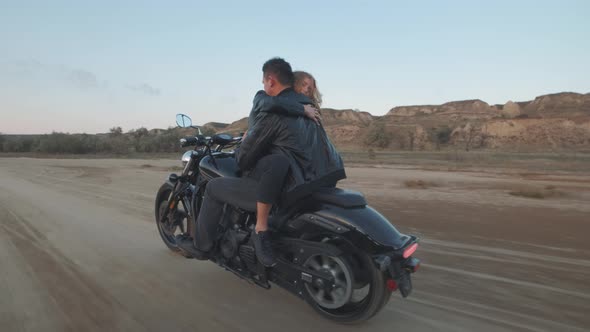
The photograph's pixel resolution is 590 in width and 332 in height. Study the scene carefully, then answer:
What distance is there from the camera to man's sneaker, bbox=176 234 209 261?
379 cm

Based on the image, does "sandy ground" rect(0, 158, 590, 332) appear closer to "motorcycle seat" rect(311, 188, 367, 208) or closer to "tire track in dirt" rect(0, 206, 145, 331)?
"tire track in dirt" rect(0, 206, 145, 331)

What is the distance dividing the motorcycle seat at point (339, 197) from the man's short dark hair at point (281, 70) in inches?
36.1

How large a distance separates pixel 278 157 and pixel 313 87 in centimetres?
74

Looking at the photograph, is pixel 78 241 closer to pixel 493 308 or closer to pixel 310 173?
pixel 310 173

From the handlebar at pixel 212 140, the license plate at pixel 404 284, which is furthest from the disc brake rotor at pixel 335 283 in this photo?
the handlebar at pixel 212 140

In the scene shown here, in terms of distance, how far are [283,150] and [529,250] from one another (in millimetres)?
3952

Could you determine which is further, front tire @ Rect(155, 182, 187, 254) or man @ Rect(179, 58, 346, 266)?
front tire @ Rect(155, 182, 187, 254)

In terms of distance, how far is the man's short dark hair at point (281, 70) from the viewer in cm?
335

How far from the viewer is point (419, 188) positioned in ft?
39.8

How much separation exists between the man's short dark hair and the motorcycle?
0.93 metres

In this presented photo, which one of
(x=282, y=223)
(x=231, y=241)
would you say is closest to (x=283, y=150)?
(x=282, y=223)

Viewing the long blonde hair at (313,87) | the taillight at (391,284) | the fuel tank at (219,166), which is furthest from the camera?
the fuel tank at (219,166)

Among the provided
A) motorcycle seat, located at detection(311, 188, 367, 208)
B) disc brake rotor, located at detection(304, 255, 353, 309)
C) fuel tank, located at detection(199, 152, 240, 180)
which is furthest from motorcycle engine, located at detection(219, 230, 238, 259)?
motorcycle seat, located at detection(311, 188, 367, 208)

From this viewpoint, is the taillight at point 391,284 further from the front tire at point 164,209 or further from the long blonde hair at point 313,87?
the front tire at point 164,209
